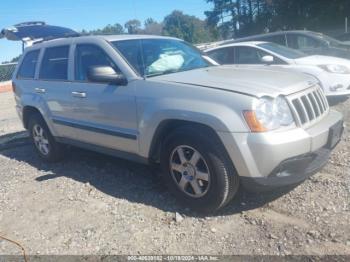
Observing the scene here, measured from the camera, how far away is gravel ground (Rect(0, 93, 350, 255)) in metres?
3.38

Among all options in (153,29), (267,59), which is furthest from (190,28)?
(267,59)

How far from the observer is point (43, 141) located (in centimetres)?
620

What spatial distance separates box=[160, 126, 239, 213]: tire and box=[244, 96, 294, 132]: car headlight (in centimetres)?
40

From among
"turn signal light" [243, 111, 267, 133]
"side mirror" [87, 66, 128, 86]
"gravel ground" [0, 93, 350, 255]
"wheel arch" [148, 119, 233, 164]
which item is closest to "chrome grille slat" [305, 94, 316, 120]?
"turn signal light" [243, 111, 267, 133]

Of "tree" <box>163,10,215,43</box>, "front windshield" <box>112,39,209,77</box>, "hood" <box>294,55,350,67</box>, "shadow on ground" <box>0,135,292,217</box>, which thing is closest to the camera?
"shadow on ground" <box>0,135,292,217</box>

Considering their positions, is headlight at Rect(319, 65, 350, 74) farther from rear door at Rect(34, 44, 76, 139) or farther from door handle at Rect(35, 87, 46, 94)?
door handle at Rect(35, 87, 46, 94)

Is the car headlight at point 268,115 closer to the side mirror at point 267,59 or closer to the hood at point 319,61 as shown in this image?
the side mirror at point 267,59

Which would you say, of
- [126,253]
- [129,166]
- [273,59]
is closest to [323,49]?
[273,59]

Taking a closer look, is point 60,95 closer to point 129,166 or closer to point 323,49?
point 129,166

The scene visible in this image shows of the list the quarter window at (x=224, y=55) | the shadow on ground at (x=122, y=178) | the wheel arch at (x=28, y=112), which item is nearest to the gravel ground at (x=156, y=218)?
the shadow on ground at (x=122, y=178)

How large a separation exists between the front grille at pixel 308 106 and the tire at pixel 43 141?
376cm

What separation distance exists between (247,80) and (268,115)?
530mm

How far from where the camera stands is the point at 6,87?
2161 centimetres

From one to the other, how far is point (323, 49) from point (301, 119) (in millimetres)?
7932
